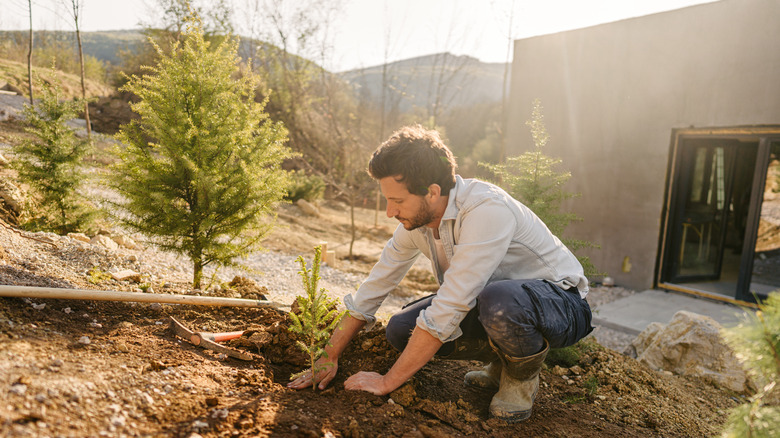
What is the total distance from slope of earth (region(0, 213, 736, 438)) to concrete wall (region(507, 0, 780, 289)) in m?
4.13

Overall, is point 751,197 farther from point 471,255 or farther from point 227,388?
point 227,388

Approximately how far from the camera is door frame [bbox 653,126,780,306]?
5.89 m

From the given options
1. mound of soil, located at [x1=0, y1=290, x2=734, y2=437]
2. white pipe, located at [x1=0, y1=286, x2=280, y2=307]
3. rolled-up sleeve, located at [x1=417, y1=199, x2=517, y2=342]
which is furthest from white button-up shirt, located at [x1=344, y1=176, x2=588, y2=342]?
white pipe, located at [x1=0, y1=286, x2=280, y2=307]

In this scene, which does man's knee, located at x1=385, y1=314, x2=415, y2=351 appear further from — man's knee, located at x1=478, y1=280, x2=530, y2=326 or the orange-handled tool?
the orange-handled tool

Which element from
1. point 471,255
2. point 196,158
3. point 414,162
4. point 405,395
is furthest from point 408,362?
point 196,158

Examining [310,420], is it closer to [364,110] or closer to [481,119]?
[364,110]

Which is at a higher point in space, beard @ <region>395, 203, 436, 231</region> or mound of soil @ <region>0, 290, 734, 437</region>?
beard @ <region>395, 203, 436, 231</region>

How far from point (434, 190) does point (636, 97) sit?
6.12m

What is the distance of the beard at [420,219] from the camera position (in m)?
2.23

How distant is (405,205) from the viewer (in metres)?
2.22

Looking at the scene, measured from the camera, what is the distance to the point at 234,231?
11.8ft

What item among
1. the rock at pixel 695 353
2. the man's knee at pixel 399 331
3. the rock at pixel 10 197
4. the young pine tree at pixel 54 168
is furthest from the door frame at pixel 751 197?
the rock at pixel 10 197

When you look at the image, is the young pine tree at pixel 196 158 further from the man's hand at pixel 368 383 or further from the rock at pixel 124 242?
the rock at pixel 124 242

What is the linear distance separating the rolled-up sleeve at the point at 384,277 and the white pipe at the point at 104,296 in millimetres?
1026
